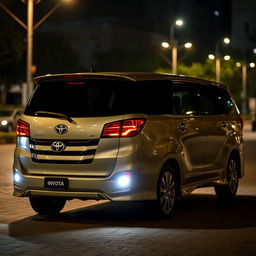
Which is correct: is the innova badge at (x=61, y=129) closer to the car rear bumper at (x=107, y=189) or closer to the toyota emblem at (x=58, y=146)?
the toyota emblem at (x=58, y=146)

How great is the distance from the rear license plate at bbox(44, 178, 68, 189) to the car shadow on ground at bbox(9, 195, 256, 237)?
18.3 inches

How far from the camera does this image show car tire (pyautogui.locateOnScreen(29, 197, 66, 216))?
11.3 meters

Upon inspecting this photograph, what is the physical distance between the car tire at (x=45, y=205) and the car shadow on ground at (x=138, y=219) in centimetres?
12

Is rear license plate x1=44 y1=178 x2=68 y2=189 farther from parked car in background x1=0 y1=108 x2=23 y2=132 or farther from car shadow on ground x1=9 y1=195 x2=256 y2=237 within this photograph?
parked car in background x1=0 y1=108 x2=23 y2=132

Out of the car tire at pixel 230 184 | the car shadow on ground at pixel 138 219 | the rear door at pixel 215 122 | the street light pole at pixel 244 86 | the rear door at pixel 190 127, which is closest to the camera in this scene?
the car shadow on ground at pixel 138 219

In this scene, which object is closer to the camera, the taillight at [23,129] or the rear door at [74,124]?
the rear door at [74,124]

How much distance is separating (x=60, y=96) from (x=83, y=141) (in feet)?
2.52

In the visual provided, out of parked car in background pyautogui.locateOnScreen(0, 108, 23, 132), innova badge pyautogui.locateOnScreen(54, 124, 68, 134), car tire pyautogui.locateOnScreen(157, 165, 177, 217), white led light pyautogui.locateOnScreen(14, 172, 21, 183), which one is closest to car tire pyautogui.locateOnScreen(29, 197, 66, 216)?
white led light pyautogui.locateOnScreen(14, 172, 21, 183)

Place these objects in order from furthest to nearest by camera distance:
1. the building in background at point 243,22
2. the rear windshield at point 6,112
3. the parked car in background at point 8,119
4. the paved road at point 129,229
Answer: the building in background at point 243,22 < the rear windshield at point 6,112 < the parked car in background at point 8,119 < the paved road at point 129,229

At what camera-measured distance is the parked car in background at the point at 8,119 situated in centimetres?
4556

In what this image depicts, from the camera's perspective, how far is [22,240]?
9.18 metres

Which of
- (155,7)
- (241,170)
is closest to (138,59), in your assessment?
(155,7)

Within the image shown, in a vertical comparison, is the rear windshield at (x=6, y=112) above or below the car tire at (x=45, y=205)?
above

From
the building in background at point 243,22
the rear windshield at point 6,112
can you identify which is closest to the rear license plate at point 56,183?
the rear windshield at point 6,112
